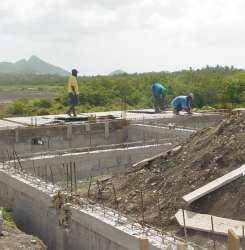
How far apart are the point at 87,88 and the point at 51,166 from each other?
91.1 feet

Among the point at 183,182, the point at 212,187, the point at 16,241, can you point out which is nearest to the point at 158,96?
the point at 183,182

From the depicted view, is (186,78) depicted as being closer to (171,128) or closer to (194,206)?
(171,128)

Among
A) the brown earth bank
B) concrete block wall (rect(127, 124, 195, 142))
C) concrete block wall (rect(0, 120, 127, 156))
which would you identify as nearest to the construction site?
the brown earth bank

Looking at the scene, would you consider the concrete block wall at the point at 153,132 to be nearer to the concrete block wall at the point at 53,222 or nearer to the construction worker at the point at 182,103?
the construction worker at the point at 182,103

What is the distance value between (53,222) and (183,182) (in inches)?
101

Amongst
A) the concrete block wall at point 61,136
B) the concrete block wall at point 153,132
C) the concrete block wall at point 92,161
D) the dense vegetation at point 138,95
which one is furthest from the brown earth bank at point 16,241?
the dense vegetation at point 138,95

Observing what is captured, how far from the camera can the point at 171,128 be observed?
18.5 meters

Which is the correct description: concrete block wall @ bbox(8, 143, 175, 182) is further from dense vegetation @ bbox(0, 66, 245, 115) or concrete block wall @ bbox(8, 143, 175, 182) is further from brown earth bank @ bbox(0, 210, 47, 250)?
dense vegetation @ bbox(0, 66, 245, 115)

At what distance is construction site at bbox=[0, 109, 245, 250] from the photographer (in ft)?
27.2

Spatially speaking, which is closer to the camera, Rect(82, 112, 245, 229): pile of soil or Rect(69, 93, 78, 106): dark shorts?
Rect(82, 112, 245, 229): pile of soil

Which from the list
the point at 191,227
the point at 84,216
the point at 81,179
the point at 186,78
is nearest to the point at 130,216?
the point at 84,216

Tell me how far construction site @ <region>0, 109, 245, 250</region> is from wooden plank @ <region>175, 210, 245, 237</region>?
0.02 m

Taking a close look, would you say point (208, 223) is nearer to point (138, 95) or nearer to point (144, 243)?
point (144, 243)

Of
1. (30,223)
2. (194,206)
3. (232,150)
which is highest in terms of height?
(232,150)
